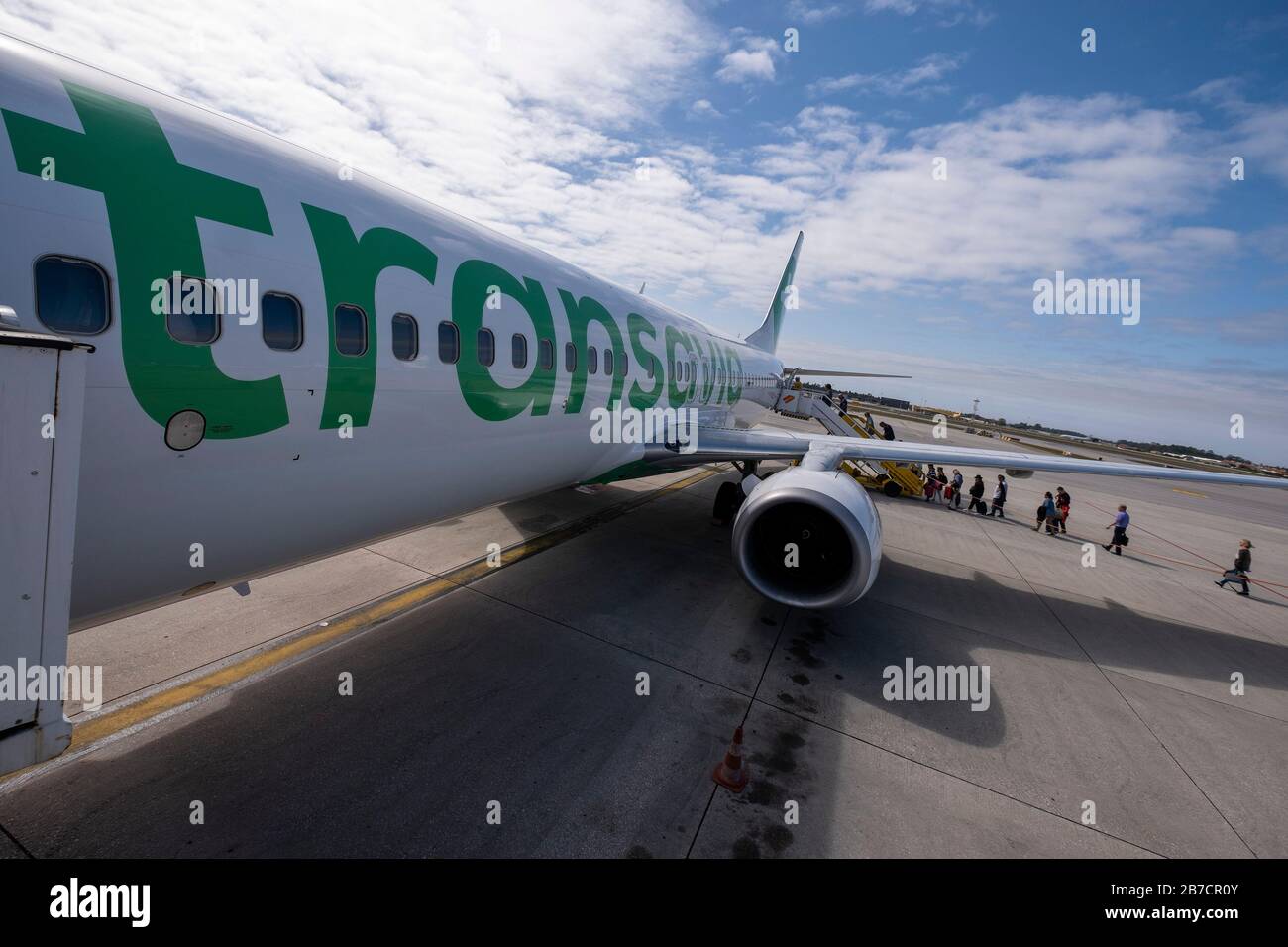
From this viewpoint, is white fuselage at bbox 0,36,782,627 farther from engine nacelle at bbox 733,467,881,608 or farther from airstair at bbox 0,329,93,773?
engine nacelle at bbox 733,467,881,608

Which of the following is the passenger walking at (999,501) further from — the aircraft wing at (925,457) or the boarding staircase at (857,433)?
the aircraft wing at (925,457)

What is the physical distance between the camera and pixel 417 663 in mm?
5656

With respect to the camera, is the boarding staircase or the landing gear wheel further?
the boarding staircase

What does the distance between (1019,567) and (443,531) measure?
11.5m

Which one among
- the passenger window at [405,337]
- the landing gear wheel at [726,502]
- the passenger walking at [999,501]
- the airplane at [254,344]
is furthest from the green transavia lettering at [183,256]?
the passenger walking at [999,501]

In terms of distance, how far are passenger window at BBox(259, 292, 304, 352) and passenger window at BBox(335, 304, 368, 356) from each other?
0.28 m

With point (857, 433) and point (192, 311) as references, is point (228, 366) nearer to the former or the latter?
point (192, 311)

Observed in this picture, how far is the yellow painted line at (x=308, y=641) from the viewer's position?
4.43m

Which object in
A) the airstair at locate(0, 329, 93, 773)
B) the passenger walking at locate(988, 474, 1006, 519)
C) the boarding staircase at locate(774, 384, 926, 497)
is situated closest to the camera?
the airstair at locate(0, 329, 93, 773)

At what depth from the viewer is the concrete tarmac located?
3801 mm

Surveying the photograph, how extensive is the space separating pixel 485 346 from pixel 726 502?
25.4 feet

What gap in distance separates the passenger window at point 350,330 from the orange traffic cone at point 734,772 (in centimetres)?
418

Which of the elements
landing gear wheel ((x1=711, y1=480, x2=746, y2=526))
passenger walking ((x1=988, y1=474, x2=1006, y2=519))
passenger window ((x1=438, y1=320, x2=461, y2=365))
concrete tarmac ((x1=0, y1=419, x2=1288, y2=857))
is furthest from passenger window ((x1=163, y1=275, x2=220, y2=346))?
passenger walking ((x1=988, y1=474, x2=1006, y2=519))
